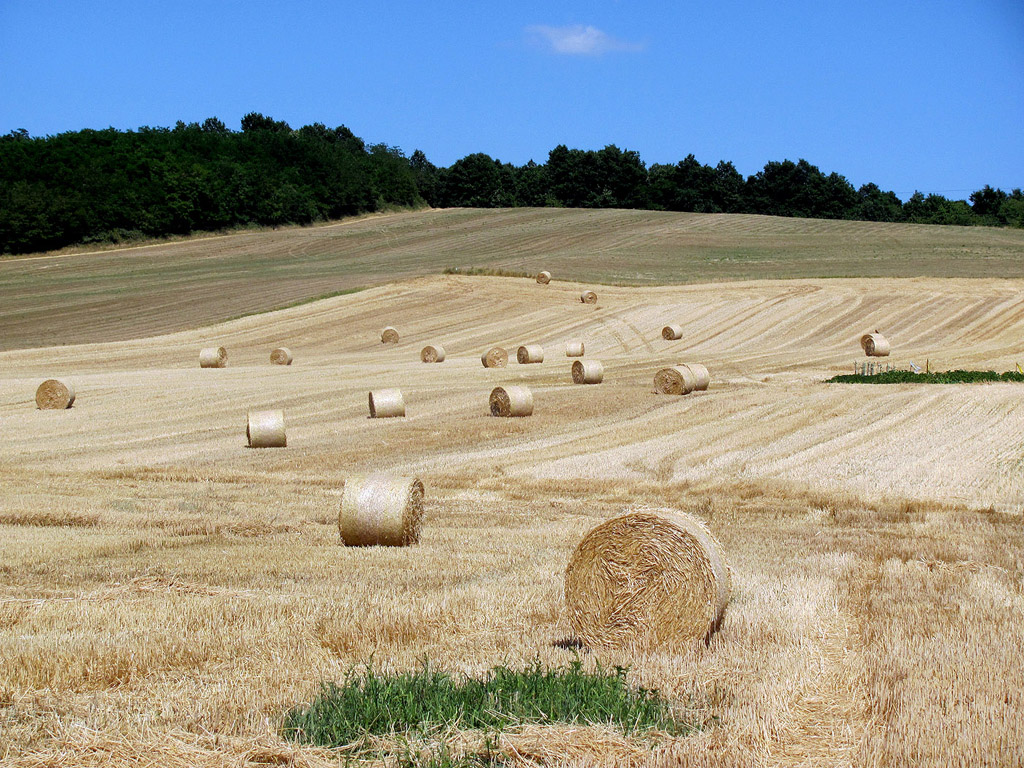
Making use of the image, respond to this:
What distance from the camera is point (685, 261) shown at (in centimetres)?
6016

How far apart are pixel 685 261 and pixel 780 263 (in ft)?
18.0

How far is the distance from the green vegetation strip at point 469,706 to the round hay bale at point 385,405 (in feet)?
56.5

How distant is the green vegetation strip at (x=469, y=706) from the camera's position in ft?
16.8

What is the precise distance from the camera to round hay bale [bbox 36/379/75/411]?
80.1 feet

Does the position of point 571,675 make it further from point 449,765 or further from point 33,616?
point 33,616

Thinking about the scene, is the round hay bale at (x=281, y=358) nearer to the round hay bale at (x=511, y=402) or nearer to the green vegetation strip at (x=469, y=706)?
the round hay bale at (x=511, y=402)

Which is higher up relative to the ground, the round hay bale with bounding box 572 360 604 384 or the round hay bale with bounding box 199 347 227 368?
the round hay bale with bounding box 199 347 227 368

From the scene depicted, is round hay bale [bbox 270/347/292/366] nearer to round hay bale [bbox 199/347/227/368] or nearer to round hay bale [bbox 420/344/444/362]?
round hay bale [bbox 199/347/227/368]

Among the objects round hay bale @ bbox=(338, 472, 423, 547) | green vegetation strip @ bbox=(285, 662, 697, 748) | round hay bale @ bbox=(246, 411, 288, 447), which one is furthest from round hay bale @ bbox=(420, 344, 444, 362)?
green vegetation strip @ bbox=(285, 662, 697, 748)

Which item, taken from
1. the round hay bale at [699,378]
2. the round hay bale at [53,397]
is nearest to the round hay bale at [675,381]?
the round hay bale at [699,378]

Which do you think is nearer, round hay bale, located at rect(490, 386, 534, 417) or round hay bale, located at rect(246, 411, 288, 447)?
round hay bale, located at rect(246, 411, 288, 447)

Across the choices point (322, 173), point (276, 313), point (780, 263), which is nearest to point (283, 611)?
point (276, 313)

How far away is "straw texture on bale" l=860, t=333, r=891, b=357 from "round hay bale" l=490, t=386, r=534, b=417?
1582cm

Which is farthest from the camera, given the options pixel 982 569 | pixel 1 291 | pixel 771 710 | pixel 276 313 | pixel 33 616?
pixel 1 291
